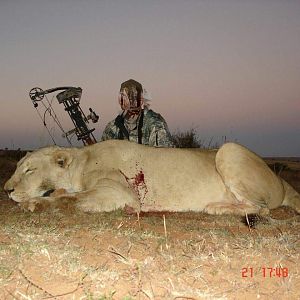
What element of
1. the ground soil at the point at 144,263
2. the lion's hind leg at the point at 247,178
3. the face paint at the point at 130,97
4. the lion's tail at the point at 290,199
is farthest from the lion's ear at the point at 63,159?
the lion's tail at the point at 290,199

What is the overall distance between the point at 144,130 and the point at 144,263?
4.72 meters

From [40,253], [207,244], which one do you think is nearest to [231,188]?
[207,244]

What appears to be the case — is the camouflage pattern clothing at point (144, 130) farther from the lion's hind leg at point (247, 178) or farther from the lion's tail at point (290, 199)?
the lion's tail at point (290, 199)

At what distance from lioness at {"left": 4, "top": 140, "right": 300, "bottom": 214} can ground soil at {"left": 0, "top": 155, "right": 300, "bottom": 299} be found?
50.6 inches

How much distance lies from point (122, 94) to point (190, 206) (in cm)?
273

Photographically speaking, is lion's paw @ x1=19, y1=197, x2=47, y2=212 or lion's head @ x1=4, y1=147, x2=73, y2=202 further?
lion's head @ x1=4, y1=147, x2=73, y2=202

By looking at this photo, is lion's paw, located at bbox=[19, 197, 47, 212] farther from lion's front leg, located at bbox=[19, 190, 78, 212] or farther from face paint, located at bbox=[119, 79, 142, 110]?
face paint, located at bbox=[119, 79, 142, 110]

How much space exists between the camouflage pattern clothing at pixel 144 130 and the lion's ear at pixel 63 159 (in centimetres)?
182

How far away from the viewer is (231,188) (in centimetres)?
540

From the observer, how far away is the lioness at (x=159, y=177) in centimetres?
529

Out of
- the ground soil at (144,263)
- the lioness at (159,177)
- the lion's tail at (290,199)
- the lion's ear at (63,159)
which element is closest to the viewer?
the ground soil at (144,263)

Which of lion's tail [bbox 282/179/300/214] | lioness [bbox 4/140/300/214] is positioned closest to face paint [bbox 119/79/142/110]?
lioness [bbox 4/140/300/214]

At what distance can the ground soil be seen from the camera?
230cm

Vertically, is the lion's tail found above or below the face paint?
below
